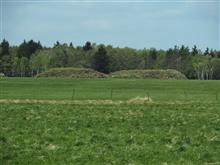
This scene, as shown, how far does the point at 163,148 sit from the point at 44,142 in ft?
12.6

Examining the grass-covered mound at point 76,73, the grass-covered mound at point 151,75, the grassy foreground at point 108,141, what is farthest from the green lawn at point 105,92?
the grass-covered mound at point 151,75

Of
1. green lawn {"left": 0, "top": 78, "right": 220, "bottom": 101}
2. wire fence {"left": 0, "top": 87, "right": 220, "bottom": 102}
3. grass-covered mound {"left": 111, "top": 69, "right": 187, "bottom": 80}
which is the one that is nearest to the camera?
wire fence {"left": 0, "top": 87, "right": 220, "bottom": 102}

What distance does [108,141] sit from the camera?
18109 millimetres

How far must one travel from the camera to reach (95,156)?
1524 centimetres

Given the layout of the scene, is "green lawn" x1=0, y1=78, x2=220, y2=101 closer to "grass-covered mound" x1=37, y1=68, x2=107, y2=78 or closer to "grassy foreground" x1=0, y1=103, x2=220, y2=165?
"grassy foreground" x1=0, y1=103, x2=220, y2=165

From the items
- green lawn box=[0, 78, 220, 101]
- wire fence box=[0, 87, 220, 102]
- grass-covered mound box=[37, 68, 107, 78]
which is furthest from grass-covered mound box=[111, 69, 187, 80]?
wire fence box=[0, 87, 220, 102]

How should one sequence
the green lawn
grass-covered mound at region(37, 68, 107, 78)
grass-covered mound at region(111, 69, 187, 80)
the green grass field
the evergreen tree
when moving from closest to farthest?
the green grass field → the green lawn → grass-covered mound at region(37, 68, 107, 78) → grass-covered mound at region(111, 69, 187, 80) → the evergreen tree

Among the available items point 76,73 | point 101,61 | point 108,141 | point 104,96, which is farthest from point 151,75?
point 108,141

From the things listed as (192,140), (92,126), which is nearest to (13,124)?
(92,126)

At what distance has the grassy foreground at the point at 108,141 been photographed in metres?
Result: 15.1

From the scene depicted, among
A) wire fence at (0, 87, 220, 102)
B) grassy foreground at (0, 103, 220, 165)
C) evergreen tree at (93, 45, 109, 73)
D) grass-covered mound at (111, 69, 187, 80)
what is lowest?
wire fence at (0, 87, 220, 102)

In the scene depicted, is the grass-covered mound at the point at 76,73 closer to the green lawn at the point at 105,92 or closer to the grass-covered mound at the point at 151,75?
the grass-covered mound at the point at 151,75

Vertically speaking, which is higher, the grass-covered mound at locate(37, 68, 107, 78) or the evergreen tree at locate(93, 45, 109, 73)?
the evergreen tree at locate(93, 45, 109, 73)

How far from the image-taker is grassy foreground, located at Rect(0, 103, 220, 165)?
593 inches
